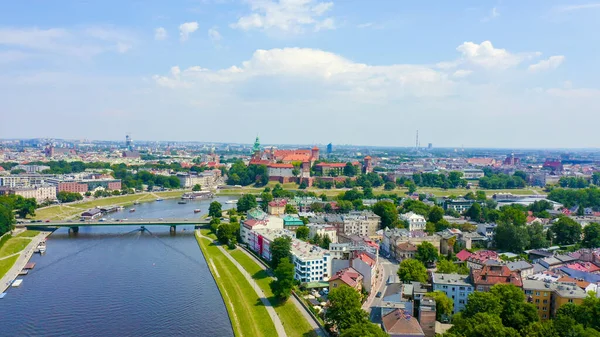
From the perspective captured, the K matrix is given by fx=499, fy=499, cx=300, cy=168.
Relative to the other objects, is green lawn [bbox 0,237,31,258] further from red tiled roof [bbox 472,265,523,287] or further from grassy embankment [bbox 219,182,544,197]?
grassy embankment [bbox 219,182,544,197]

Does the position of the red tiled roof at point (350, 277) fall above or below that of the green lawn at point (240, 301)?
above

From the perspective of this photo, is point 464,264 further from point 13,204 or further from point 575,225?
point 13,204

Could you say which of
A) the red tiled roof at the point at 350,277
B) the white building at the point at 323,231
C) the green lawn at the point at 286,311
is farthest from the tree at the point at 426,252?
the green lawn at the point at 286,311

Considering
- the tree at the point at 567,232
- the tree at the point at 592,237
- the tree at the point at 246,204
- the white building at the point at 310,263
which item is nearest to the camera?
the white building at the point at 310,263

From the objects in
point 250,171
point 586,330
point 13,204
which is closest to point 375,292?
point 586,330

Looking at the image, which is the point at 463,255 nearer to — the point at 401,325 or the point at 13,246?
the point at 401,325

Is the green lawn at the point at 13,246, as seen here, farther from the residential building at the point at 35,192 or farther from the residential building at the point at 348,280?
the residential building at the point at 348,280

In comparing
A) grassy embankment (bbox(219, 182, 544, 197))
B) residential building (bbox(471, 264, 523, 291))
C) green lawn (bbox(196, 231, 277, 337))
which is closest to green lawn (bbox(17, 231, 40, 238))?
green lawn (bbox(196, 231, 277, 337))
